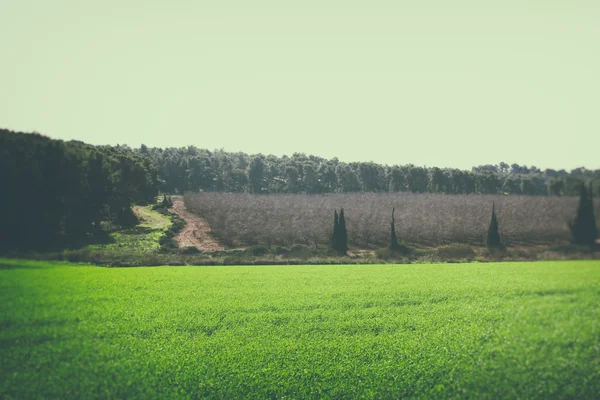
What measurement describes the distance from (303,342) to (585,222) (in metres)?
6.76

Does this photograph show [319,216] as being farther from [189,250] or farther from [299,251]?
[189,250]

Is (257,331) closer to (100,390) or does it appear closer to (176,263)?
(100,390)

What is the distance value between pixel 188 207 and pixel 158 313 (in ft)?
81.2

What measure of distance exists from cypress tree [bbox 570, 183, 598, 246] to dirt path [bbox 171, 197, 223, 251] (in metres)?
24.7

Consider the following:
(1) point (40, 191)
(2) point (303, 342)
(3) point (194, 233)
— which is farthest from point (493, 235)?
(3) point (194, 233)

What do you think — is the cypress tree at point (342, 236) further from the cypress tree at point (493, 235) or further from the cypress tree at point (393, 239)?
the cypress tree at point (493, 235)

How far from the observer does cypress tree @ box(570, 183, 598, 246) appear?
6367 mm

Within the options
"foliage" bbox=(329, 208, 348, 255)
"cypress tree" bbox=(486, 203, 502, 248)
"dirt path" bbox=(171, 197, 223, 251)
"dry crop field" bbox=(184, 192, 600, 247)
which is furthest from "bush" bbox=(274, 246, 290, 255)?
"cypress tree" bbox=(486, 203, 502, 248)

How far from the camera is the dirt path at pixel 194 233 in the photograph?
28002 millimetres

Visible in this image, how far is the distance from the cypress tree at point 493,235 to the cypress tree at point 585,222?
9.07 feet

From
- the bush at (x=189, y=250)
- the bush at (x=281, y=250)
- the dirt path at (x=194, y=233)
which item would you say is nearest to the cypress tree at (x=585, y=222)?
the bush at (x=281, y=250)

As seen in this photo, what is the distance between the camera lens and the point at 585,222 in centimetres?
645

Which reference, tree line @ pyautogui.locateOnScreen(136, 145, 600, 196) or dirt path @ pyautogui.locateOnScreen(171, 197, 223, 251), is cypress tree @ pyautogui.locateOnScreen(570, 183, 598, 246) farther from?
dirt path @ pyautogui.locateOnScreen(171, 197, 223, 251)

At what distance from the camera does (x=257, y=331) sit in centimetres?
952
